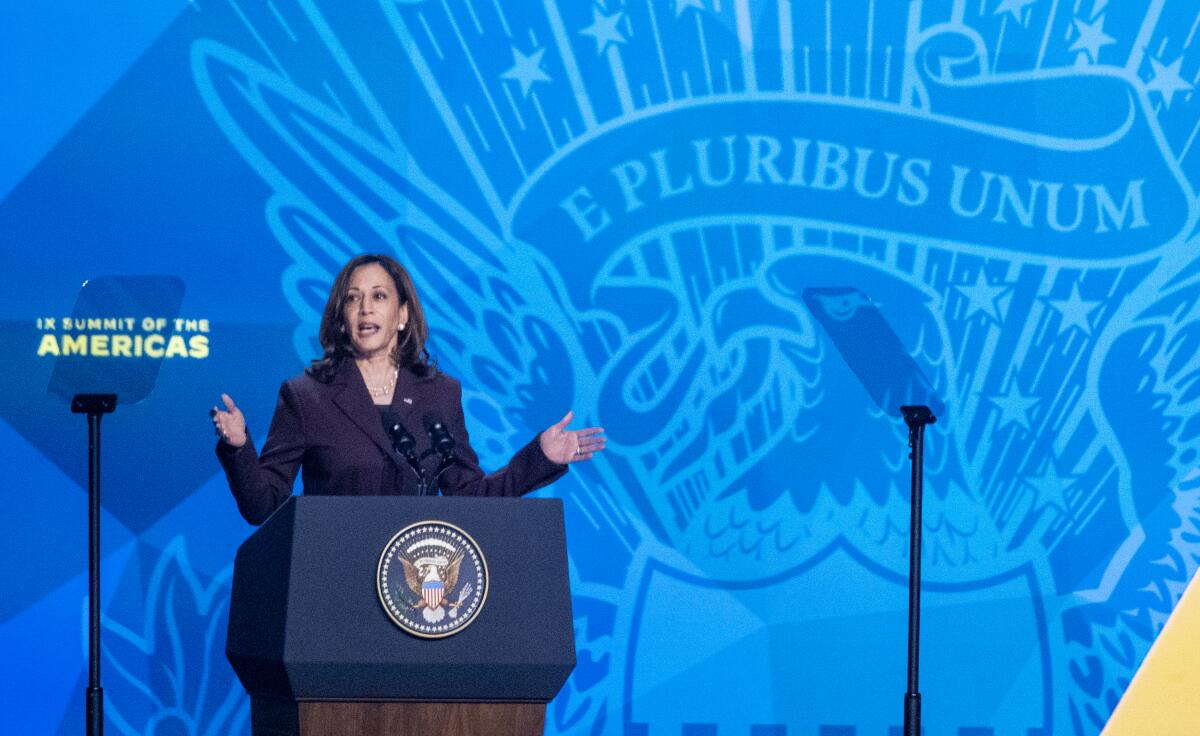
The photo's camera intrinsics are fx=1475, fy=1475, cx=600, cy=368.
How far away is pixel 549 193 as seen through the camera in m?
4.39

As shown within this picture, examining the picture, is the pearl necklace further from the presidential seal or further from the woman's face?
the presidential seal

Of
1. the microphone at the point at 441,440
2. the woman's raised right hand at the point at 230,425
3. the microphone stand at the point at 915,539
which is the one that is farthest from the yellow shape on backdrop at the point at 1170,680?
the woman's raised right hand at the point at 230,425

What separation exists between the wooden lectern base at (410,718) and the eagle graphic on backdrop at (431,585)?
159 mm

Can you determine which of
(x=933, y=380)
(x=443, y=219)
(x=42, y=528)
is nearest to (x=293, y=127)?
(x=443, y=219)

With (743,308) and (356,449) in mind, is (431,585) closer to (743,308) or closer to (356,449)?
(356,449)

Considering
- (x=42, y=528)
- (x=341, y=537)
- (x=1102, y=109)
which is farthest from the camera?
(x=1102, y=109)

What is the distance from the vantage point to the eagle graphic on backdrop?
2.53 meters

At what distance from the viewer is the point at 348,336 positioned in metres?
3.38

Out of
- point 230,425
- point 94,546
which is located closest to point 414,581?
point 230,425

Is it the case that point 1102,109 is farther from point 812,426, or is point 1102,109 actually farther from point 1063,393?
point 812,426

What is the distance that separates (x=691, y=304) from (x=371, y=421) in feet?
4.72

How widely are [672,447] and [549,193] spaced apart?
2.76 ft

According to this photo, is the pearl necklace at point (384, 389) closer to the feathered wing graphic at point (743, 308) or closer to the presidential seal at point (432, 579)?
the presidential seal at point (432, 579)

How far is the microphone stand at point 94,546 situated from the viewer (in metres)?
3.79
